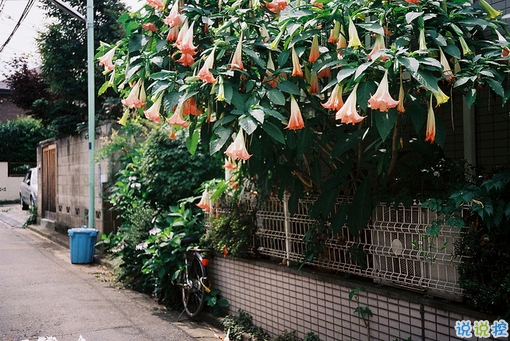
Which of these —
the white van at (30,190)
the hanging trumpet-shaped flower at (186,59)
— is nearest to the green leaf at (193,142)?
the hanging trumpet-shaped flower at (186,59)

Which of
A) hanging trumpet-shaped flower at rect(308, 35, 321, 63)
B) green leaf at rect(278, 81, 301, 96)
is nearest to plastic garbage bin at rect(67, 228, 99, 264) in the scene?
green leaf at rect(278, 81, 301, 96)

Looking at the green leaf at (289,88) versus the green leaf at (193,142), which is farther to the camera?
the green leaf at (193,142)

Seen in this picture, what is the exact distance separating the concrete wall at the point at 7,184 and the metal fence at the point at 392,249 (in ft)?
85.3

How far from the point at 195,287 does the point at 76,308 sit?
1.77m

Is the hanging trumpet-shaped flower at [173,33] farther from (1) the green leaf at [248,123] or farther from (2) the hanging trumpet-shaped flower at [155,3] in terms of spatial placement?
(1) the green leaf at [248,123]

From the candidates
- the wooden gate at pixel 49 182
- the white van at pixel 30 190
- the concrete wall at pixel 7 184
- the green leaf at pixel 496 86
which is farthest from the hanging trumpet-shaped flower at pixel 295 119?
the concrete wall at pixel 7 184

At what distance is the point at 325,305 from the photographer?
16.1 ft

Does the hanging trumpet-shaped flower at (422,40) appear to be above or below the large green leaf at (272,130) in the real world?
above

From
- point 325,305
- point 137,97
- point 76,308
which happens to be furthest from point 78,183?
point 325,305

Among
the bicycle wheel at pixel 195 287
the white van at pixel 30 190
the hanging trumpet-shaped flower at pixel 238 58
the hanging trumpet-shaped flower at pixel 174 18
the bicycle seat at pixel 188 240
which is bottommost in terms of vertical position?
the bicycle wheel at pixel 195 287

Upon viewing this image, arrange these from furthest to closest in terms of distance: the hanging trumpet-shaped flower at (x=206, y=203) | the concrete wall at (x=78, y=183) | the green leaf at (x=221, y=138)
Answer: the concrete wall at (x=78, y=183) < the hanging trumpet-shaped flower at (x=206, y=203) < the green leaf at (x=221, y=138)

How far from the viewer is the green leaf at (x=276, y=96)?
3.53m

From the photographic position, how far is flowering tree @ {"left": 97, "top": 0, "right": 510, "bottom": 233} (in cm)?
326

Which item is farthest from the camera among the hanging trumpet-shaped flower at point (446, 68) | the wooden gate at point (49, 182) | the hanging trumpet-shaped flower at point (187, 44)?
the wooden gate at point (49, 182)
